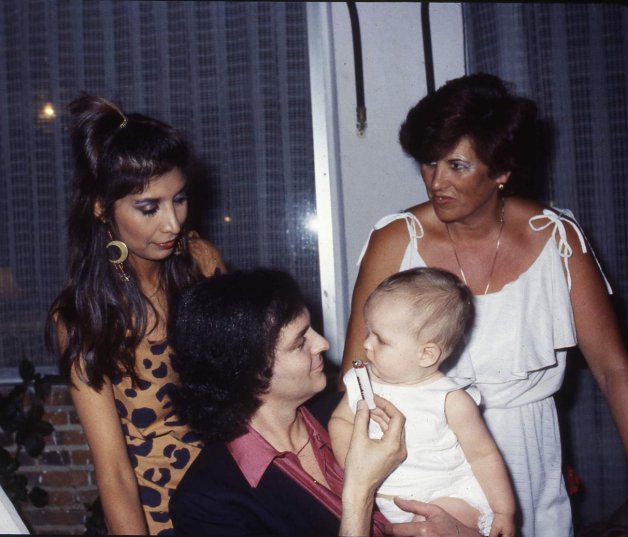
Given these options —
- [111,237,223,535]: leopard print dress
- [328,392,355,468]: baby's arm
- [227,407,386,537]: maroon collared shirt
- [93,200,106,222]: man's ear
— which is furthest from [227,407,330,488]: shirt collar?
[93,200,106,222]: man's ear

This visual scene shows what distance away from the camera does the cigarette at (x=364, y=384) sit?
1274 millimetres

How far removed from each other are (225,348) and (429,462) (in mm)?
530

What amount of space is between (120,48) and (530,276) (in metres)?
2.21

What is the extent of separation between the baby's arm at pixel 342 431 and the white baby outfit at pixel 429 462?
0.12m

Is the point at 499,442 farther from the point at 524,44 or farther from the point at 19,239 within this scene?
the point at 19,239

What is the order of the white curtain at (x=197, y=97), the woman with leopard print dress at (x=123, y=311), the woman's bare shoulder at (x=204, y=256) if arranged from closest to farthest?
the woman with leopard print dress at (x=123, y=311)
the woman's bare shoulder at (x=204, y=256)
the white curtain at (x=197, y=97)

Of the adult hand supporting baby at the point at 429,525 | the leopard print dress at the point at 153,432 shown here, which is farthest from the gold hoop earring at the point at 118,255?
the adult hand supporting baby at the point at 429,525

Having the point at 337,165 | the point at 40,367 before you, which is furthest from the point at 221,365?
the point at 40,367

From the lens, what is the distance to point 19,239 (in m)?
2.89

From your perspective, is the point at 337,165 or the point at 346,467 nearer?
the point at 346,467

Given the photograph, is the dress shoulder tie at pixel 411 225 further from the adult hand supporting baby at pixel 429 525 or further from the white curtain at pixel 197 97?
the white curtain at pixel 197 97

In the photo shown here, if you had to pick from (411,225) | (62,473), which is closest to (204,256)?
(411,225)

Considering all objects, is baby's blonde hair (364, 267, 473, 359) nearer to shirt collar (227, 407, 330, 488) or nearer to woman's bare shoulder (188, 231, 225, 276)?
shirt collar (227, 407, 330, 488)

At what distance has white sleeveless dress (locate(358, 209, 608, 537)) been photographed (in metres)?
1.65
